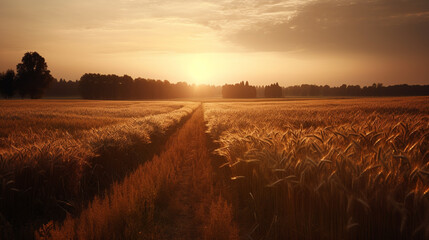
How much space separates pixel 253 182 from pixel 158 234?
5.89ft

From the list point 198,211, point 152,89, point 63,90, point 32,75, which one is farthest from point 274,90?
point 198,211

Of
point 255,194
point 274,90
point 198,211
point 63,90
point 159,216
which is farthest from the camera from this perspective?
point 274,90

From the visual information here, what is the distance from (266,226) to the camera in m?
3.24

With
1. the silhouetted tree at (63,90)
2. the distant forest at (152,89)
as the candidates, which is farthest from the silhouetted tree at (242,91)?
the silhouetted tree at (63,90)

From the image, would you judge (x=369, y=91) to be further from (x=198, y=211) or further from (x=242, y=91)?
(x=198, y=211)

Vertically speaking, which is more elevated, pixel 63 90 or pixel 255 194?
pixel 63 90

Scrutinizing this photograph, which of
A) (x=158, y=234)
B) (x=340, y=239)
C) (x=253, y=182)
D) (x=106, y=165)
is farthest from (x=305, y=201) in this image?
(x=106, y=165)

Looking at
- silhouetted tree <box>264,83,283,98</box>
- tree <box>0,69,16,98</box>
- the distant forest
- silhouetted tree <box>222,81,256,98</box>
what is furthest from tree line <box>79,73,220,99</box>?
silhouetted tree <box>264,83,283,98</box>

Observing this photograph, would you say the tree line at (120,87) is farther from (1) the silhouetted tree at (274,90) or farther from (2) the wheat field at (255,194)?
(2) the wheat field at (255,194)

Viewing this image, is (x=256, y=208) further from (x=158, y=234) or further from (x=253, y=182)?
(x=158, y=234)

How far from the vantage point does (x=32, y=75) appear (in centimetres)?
6719

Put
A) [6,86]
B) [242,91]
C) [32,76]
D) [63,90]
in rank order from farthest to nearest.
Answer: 1. [242,91]
2. [63,90]
3. [6,86]
4. [32,76]

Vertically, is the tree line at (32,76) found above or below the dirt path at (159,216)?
above

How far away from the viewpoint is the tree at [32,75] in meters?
66.6
